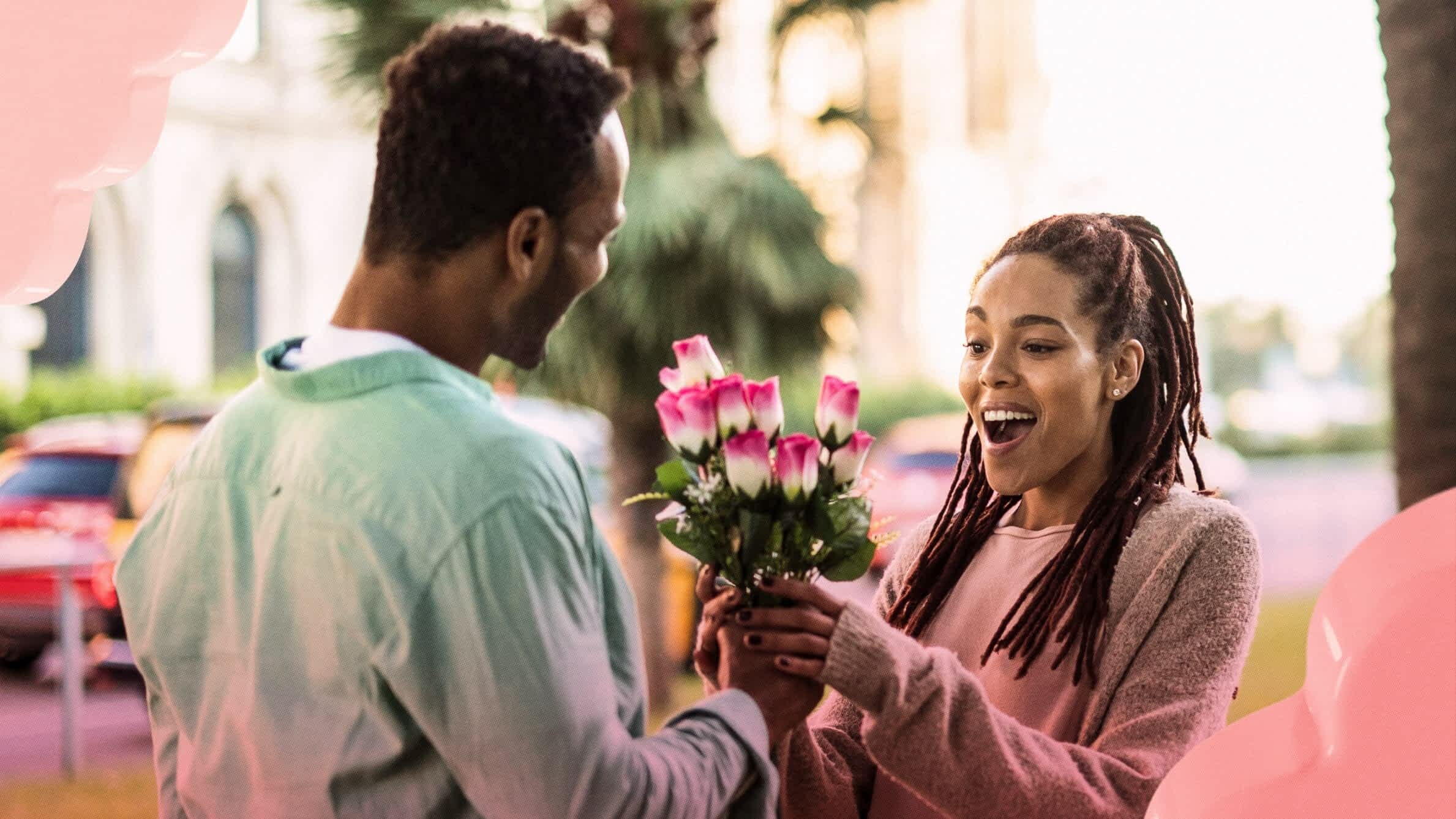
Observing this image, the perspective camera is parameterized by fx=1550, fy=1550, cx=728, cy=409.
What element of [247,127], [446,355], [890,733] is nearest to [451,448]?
[446,355]

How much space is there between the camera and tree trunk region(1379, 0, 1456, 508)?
10.6 feet

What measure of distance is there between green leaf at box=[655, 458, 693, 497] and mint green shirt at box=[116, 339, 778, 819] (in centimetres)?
22

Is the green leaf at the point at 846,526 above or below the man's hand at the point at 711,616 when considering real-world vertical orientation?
above

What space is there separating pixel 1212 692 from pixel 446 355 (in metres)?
1.02

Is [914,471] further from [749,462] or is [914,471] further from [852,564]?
[749,462]

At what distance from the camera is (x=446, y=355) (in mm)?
1726

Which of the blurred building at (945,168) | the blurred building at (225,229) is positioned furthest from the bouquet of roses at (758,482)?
the blurred building at (225,229)

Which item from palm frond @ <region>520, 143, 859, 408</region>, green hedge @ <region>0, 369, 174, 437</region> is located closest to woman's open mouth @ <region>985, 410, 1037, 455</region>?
palm frond @ <region>520, 143, 859, 408</region>

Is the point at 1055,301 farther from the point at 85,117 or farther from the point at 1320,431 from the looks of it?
the point at 1320,431

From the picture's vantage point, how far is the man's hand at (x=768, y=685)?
1831mm

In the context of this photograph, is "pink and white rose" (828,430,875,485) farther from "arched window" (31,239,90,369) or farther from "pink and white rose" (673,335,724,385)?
"arched window" (31,239,90,369)

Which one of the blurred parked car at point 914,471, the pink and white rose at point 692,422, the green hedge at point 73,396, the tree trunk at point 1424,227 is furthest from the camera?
the green hedge at point 73,396

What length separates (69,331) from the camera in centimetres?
2069

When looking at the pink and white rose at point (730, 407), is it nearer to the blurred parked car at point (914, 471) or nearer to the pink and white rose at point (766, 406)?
the pink and white rose at point (766, 406)
